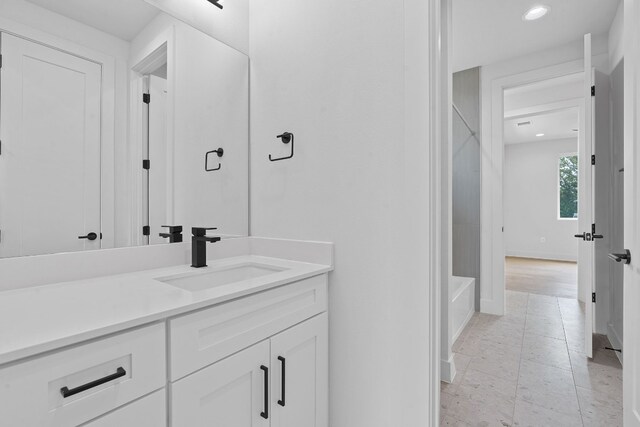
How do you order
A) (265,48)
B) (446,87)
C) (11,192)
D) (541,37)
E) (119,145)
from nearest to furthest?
(11,192)
(119,145)
(265,48)
(446,87)
(541,37)

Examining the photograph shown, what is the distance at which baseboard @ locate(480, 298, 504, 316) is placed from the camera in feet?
10.3

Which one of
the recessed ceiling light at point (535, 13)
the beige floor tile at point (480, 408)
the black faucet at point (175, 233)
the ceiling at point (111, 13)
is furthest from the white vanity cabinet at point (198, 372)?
the recessed ceiling light at point (535, 13)

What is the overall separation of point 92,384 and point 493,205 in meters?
3.40

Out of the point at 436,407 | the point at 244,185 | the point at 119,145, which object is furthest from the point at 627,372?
the point at 119,145

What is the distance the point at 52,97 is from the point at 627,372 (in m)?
2.43

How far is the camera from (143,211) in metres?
1.31

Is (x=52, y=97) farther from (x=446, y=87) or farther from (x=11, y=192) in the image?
(x=446, y=87)

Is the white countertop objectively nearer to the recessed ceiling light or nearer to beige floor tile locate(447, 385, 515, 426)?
beige floor tile locate(447, 385, 515, 426)

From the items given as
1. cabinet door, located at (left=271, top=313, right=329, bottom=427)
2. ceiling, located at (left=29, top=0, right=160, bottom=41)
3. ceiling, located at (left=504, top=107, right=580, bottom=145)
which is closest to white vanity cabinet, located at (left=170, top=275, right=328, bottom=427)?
cabinet door, located at (left=271, top=313, right=329, bottom=427)

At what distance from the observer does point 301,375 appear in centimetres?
117

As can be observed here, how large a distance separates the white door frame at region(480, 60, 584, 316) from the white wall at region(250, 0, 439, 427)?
2.34 m

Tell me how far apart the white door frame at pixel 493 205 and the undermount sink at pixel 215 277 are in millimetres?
2636

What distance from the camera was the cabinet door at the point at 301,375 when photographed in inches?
41.8

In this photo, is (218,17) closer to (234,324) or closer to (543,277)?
(234,324)
